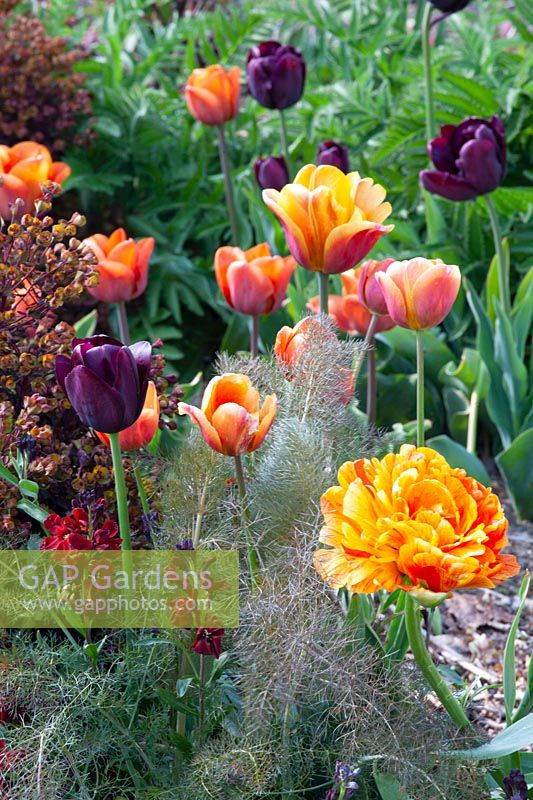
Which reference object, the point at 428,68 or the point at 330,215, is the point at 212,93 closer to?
the point at 428,68

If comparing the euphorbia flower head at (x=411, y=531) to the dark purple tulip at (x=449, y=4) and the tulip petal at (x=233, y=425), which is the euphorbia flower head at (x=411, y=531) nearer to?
the tulip petal at (x=233, y=425)

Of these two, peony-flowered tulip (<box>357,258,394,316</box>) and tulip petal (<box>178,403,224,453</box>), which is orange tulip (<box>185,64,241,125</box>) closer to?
peony-flowered tulip (<box>357,258,394,316</box>)

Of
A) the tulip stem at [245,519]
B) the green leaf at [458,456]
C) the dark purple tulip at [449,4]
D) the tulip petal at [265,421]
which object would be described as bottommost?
the green leaf at [458,456]

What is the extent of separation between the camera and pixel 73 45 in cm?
402

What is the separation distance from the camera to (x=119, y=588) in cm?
131

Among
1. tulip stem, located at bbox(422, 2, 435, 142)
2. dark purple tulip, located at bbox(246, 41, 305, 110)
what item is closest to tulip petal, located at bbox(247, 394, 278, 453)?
dark purple tulip, located at bbox(246, 41, 305, 110)

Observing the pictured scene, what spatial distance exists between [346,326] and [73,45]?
2.38 m

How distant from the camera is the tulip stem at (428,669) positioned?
1236mm

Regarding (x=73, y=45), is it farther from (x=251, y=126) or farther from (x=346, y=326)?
(x=346, y=326)

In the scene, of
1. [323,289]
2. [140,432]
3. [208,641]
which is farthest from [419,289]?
[208,641]

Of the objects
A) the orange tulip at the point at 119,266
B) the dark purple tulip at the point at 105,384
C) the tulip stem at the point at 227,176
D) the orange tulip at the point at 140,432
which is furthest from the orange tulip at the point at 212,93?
the dark purple tulip at the point at 105,384

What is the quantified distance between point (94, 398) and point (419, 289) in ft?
1.52

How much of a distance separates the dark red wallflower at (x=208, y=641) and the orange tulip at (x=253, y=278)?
880 mm

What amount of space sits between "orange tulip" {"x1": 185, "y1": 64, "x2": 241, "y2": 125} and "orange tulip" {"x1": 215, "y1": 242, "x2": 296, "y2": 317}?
910 mm
